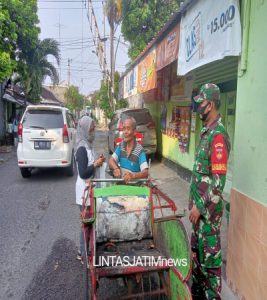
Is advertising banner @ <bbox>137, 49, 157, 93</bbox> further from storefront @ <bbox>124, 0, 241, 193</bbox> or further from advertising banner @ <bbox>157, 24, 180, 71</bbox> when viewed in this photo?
advertising banner @ <bbox>157, 24, 180, 71</bbox>

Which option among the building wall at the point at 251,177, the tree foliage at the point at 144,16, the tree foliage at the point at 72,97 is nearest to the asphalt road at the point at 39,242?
the building wall at the point at 251,177

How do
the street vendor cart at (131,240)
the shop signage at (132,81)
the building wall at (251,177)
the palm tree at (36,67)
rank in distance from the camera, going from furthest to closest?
the palm tree at (36,67)
the shop signage at (132,81)
the street vendor cart at (131,240)
the building wall at (251,177)

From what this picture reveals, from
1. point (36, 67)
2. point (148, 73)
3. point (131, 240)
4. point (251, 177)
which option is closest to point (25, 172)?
point (148, 73)

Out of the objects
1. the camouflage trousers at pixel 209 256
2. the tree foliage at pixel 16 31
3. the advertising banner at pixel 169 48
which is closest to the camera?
the camouflage trousers at pixel 209 256

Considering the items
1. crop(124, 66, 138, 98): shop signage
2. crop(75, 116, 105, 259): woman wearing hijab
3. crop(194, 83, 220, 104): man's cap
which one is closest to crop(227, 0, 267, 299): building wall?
crop(194, 83, 220, 104): man's cap

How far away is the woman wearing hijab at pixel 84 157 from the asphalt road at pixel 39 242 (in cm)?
51

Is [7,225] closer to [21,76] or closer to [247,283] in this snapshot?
[247,283]

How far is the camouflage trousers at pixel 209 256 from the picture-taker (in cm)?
293

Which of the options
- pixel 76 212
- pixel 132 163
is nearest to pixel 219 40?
pixel 132 163

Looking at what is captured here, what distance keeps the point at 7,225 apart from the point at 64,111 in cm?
464

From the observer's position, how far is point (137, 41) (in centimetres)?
1862

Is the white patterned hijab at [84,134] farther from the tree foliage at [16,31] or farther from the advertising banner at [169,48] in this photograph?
the tree foliage at [16,31]

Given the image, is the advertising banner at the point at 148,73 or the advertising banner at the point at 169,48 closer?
the advertising banner at the point at 169,48

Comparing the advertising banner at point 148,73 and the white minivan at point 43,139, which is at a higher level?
the advertising banner at point 148,73
